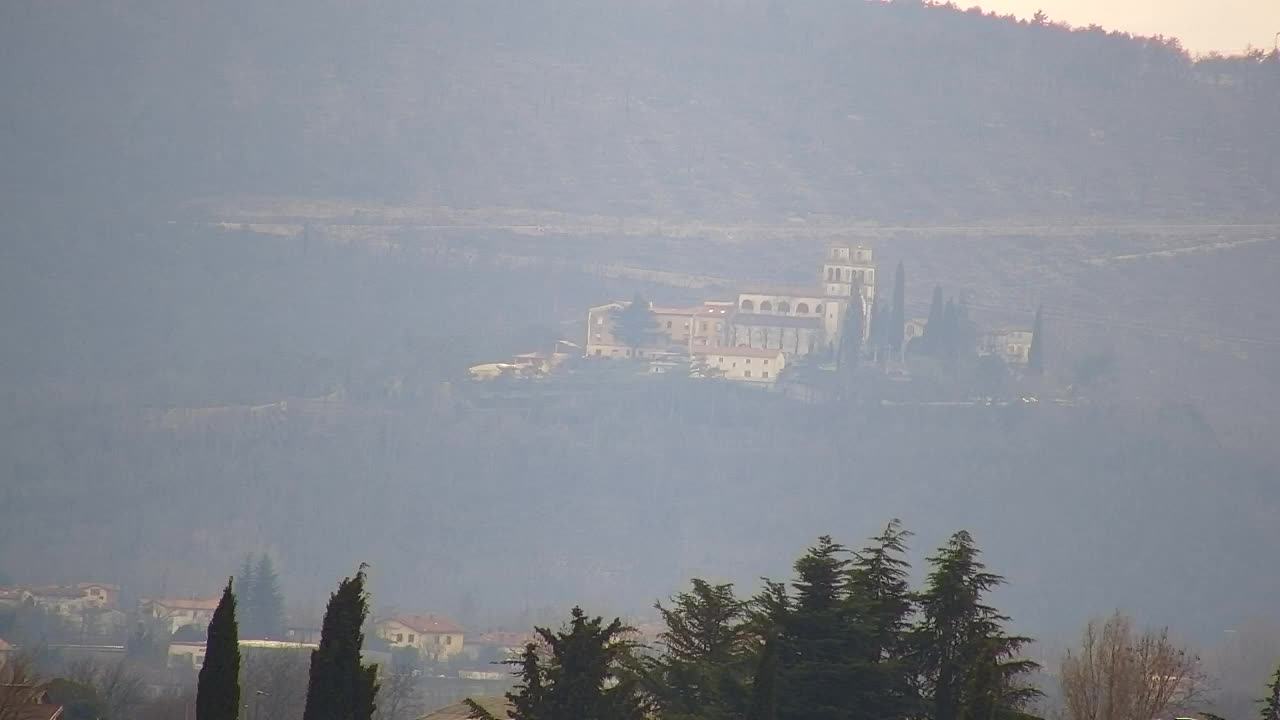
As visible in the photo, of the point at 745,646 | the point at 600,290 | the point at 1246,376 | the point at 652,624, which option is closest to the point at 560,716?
the point at 745,646

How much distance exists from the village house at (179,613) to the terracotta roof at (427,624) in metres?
7.23

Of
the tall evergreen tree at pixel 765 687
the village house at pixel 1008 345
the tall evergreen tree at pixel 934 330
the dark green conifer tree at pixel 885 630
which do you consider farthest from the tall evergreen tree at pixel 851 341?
the tall evergreen tree at pixel 765 687

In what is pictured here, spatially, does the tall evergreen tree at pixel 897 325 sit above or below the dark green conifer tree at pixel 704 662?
above

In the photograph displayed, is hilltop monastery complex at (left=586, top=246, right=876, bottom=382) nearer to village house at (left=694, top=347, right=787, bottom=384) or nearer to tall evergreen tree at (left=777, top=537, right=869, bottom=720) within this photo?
village house at (left=694, top=347, right=787, bottom=384)

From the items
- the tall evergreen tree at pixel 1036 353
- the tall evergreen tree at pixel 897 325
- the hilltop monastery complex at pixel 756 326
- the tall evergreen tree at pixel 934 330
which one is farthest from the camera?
the tall evergreen tree at pixel 1036 353

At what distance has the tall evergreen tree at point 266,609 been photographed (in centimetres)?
8250

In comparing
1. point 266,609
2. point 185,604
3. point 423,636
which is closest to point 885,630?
point 266,609

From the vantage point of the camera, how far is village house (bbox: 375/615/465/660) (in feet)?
283

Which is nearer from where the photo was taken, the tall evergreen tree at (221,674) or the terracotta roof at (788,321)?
the tall evergreen tree at (221,674)

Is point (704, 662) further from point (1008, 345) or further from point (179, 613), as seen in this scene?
point (1008, 345)

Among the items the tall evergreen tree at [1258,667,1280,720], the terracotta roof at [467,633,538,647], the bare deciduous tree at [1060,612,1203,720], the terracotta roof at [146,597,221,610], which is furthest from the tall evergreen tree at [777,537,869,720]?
the terracotta roof at [146,597,221,610]

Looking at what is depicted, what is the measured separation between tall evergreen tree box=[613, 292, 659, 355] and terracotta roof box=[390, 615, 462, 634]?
227 feet

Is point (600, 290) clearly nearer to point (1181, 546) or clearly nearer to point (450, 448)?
point (450, 448)

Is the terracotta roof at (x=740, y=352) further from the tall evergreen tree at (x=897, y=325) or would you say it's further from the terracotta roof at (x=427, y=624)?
the terracotta roof at (x=427, y=624)
